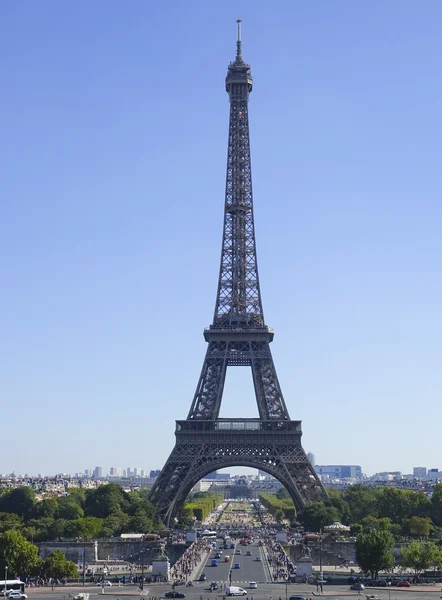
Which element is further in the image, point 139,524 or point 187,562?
point 139,524

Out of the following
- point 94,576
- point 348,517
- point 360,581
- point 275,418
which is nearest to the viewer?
point 360,581

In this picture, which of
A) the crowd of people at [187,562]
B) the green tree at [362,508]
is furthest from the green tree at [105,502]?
the green tree at [362,508]

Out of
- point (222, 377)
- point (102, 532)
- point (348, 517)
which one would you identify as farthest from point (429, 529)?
point (102, 532)

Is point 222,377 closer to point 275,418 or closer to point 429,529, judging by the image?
point 275,418

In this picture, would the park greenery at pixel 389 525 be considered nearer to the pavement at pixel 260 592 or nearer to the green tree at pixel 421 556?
the green tree at pixel 421 556

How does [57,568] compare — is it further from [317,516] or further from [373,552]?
[317,516]

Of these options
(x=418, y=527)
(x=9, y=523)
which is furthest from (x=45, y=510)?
(x=418, y=527)
